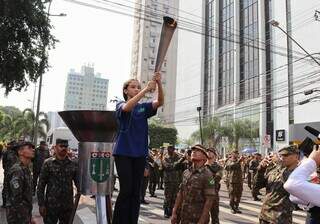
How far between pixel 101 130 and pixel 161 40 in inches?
61.2

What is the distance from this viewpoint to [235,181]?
587 inches

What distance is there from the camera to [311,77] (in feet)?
159

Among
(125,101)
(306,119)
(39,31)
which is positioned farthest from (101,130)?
(306,119)

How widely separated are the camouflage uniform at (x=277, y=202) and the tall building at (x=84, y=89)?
101859 mm

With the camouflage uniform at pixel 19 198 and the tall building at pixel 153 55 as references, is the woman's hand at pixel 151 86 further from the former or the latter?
the tall building at pixel 153 55

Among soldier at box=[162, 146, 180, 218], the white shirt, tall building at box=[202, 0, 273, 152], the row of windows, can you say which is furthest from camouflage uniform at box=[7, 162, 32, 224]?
the row of windows

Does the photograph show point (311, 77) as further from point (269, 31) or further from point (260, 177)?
point (260, 177)

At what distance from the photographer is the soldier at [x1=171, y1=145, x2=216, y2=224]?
555cm

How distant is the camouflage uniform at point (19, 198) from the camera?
581 centimetres

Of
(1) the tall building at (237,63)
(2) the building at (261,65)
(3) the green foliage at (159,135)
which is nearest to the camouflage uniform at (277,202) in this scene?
(2) the building at (261,65)

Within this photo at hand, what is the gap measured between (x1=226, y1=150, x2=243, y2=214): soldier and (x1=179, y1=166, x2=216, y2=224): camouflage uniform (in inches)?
340

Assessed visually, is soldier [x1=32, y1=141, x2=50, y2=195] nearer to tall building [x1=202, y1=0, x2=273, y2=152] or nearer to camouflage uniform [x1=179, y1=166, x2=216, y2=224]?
camouflage uniform [x1=179, y1=166, x2=216, y2=224]

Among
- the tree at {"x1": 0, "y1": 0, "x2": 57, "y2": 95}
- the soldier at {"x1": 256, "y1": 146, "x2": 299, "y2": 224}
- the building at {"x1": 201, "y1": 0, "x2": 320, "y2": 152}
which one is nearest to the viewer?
the soldier at {"x1": 256, "y1": 146, "x2": 299, "y2": 224}

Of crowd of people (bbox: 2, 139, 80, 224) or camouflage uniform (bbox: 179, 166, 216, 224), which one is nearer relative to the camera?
camouflage uniform (bbox: 179, 166, 216, 224)
